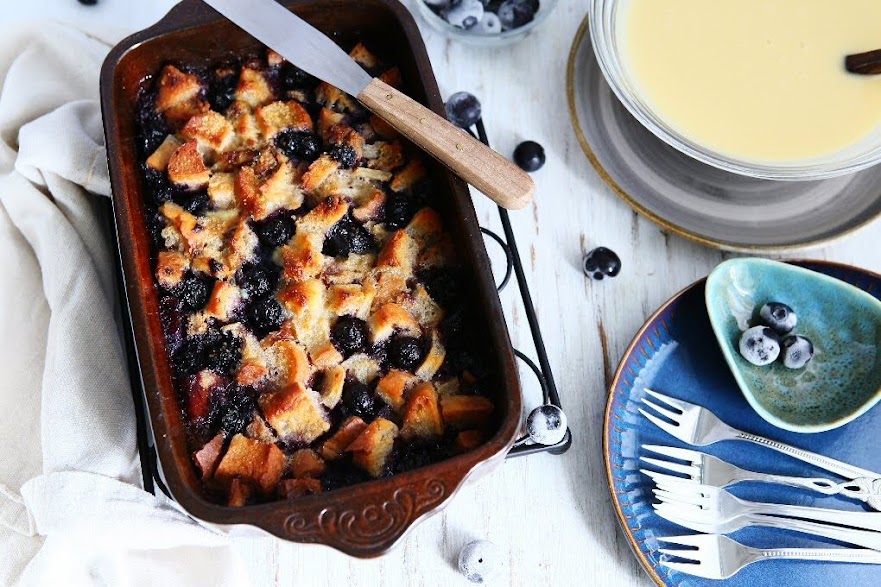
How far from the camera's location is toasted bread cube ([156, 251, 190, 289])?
1.61 meters

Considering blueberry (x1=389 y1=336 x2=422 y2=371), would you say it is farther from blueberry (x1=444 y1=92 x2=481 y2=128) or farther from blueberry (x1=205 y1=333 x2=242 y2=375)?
blueberry (x1=444 y1=92 x2=481 y2=128)

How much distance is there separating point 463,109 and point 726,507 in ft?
3.22

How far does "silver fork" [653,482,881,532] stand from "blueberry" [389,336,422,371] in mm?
524

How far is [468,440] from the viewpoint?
149 cm

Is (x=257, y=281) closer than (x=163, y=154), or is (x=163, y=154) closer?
(x=257, y=281)

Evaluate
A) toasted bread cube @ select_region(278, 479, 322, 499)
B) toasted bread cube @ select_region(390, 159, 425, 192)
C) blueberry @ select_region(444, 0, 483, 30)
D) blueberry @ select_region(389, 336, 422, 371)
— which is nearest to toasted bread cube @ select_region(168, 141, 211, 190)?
toasted bread cube @ select_region(390, 159, 425, 192)

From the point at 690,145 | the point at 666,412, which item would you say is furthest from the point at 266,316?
the point at 690,145

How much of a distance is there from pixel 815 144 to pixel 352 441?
1.14 meters

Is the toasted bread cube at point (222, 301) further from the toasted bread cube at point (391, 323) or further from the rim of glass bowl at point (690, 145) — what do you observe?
the rim of glass bowl at point (690, 145)

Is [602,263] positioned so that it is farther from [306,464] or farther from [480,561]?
[306,464]

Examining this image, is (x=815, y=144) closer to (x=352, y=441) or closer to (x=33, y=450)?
(x=352, y=441)

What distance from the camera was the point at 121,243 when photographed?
1.54 metres

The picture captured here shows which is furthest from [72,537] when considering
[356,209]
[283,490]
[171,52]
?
[171,52]

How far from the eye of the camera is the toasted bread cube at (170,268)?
1610mm
